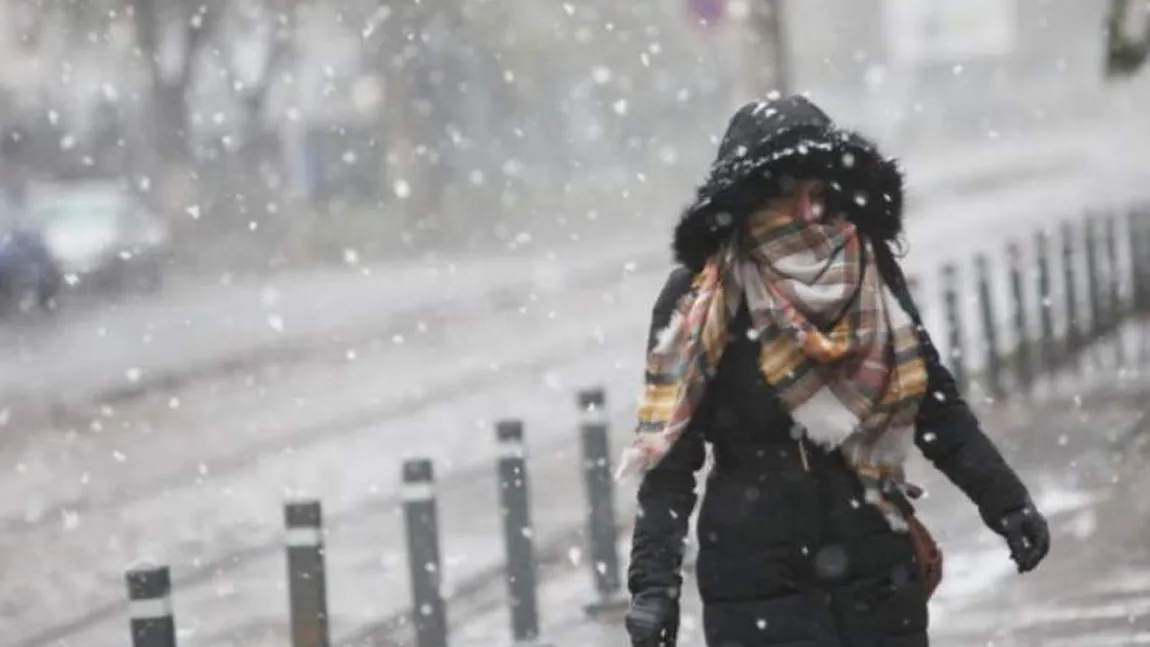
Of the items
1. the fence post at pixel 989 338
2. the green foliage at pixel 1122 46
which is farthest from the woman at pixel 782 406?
the fence post at pixel 989 338

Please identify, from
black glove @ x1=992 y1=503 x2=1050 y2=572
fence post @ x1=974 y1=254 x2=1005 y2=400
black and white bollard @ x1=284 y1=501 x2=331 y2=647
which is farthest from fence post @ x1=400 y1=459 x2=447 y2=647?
fence post @ x1=974 y1=254 x2=1005 y2=400

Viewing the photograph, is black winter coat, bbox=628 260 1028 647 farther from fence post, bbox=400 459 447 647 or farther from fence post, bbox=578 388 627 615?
fence post, bbox=578 388 627 615

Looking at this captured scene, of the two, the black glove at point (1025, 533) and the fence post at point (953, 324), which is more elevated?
the fence post at point (953, 324)

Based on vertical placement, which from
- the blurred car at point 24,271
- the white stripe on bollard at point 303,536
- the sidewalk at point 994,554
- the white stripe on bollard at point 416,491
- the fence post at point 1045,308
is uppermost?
the blurred car at point 24,271

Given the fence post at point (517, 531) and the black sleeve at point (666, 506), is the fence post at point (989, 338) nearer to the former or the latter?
the fence post at point (517, 531)

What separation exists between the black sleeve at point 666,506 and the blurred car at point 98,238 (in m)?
33.2

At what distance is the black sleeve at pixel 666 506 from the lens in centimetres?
499

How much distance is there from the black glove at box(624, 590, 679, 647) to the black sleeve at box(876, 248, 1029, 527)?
26.7 inches

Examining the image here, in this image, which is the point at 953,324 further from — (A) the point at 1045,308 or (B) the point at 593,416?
(B) the point at 593,416

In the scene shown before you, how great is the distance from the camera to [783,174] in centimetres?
494

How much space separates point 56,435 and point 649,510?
17201mm

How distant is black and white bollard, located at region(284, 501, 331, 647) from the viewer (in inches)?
306

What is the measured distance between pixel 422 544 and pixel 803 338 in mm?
4138

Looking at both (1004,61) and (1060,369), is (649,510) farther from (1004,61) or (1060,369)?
(1004,61)
